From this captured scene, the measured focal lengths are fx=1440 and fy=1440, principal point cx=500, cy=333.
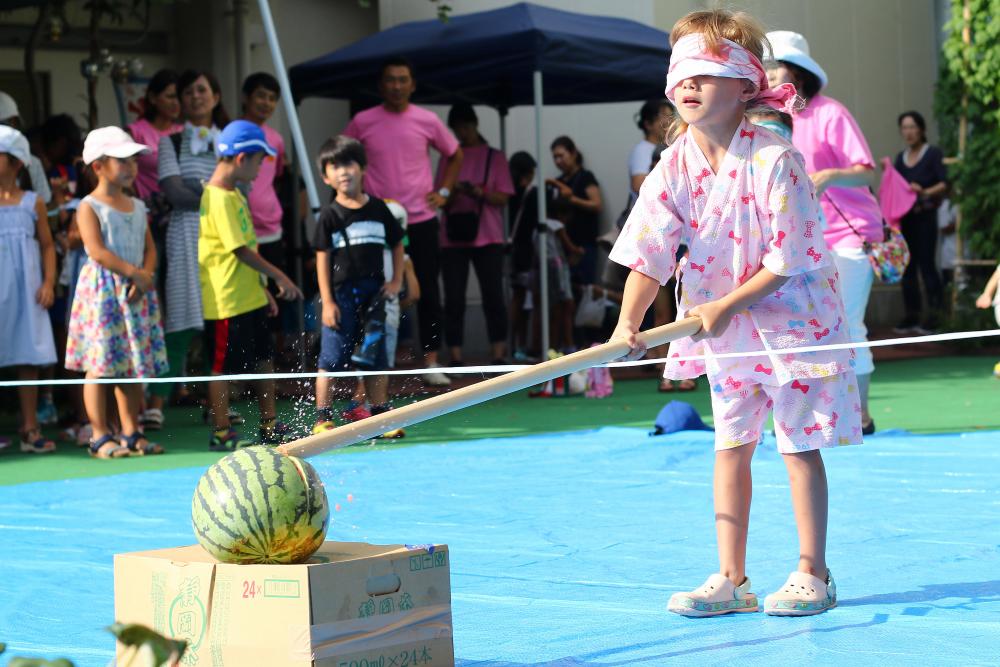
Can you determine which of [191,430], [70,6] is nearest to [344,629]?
[191,430]

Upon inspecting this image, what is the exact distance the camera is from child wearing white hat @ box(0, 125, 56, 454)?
7570 mm

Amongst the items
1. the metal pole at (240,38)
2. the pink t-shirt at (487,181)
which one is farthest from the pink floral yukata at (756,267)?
the metal pole at (240,38)

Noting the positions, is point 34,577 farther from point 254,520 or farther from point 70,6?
point 70,6

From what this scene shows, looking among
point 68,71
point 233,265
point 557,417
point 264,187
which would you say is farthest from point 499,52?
point 68,71

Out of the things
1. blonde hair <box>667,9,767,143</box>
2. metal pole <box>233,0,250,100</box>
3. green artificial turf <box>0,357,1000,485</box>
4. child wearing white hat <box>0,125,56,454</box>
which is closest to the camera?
blonde hair <box>667,9,767,143</box>

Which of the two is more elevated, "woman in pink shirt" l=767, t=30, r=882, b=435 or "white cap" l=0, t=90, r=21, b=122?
"white cap" l=0, t=90, r=21, b=122

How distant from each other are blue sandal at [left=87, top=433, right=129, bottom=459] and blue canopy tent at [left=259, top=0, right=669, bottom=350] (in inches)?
139

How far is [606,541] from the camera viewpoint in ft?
15.0

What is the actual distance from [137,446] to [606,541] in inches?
140

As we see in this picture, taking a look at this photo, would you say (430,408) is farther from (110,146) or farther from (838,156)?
(110,146)

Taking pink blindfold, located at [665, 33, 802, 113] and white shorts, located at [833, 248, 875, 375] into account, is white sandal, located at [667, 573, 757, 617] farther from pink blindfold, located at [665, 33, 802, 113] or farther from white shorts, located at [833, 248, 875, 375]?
white shorts, located at [833, 248, 875, 375]

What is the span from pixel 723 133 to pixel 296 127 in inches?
204

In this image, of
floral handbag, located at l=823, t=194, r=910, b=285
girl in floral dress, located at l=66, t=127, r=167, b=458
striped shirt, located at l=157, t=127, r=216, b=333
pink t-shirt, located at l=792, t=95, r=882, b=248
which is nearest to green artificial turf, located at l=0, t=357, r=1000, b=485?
girl in floral dress, located at l=66, t=127, r=167, b=458

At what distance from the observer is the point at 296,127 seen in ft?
27.8
